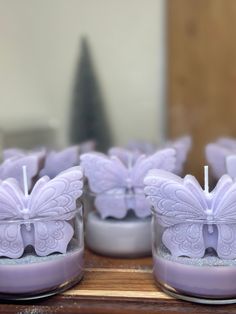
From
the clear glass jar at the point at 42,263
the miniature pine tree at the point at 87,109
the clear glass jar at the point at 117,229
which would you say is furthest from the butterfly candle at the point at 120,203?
the miniature pine tree at the point at 87,109

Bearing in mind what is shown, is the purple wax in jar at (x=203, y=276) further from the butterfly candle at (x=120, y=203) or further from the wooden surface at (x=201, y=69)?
the wooden surface at (x=201, y=69)

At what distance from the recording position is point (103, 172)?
0.69 m

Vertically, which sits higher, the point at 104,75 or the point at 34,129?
the point at 104,75

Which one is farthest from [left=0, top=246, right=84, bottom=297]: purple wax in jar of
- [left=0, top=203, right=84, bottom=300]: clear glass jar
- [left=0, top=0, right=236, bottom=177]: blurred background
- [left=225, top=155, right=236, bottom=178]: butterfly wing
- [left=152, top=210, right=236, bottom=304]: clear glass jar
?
[left=0, top=0, right=236, bottom=177]: blurred background

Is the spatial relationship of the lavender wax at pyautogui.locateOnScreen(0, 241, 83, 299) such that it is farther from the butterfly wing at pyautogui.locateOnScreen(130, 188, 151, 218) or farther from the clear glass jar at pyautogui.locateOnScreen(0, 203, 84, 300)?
the butterfly wing at pyautogui.locateOnScreen(130, 188, 151, 218)

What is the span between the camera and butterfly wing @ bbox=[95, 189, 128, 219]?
703 millimetres

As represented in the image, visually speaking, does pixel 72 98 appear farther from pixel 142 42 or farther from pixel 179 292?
pixel 179 292

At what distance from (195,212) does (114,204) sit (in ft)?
0.60

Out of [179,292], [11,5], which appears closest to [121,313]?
[179,292]

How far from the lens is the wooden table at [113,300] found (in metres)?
0.54

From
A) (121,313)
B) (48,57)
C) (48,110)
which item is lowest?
(121,313)

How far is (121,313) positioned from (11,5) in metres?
0.70

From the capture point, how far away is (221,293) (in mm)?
536

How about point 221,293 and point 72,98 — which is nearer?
point 221,293
